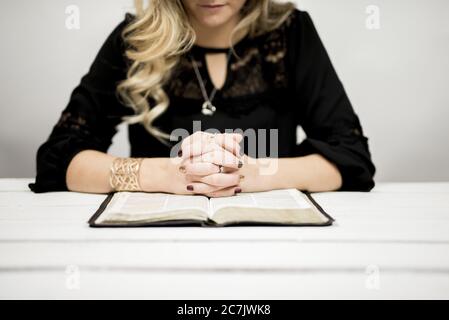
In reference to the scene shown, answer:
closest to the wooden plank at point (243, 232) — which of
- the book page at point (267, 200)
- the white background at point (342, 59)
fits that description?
the book page at point (267, 200)

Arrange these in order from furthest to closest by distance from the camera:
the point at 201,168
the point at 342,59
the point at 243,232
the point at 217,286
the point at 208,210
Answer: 1. the point at 342,59
2. the point at 201,168
3. the point at 208,210
4. the point at 243,232
5. the point at 217,286

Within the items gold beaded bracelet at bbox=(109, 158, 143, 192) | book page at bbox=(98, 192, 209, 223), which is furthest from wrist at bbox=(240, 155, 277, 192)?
gold beaded bracelet at bbox=(109, 158, 143, 192)

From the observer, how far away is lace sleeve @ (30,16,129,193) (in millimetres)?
1261

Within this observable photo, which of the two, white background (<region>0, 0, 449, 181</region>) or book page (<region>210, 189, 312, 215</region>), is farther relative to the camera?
white background (<region>0, 0, 449, 181</region>)

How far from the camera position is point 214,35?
1.51 metres

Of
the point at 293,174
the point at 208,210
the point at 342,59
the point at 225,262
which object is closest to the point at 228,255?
the point at 225,262

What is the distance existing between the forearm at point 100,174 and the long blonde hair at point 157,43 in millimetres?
244

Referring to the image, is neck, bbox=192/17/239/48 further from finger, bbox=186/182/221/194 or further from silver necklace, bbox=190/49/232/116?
finger, bbox=186/182/221/194

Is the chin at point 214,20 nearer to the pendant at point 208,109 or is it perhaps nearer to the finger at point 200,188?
the pendant at point 208,109

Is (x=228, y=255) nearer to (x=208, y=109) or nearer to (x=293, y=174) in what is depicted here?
(x=293, y=174)

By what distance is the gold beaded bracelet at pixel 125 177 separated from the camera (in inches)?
46.5

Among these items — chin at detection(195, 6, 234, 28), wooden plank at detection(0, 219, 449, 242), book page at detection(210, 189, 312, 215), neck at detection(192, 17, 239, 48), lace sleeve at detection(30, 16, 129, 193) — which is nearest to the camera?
wooden plank at detection(0, 219, 449, 242)

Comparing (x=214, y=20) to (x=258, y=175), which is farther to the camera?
(x=214, y=20)

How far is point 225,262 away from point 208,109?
0.76m
